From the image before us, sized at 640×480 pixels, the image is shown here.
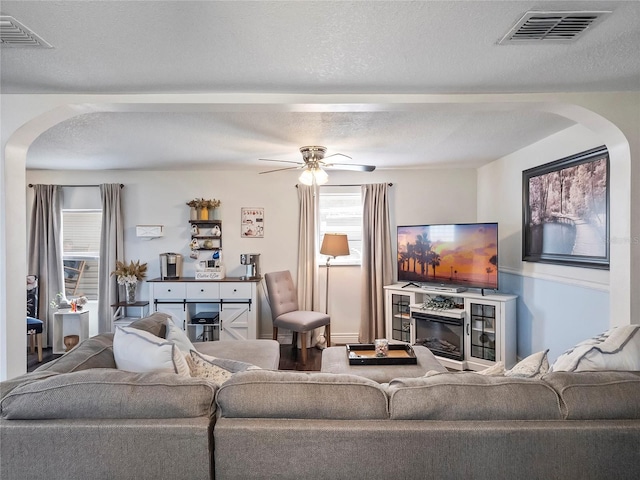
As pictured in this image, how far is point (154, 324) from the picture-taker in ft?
8.38

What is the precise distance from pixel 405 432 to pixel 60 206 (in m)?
5.36

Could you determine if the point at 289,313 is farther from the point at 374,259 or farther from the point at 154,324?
the point at 154,324

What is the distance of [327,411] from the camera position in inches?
51.8

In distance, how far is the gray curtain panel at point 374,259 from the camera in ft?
16.0

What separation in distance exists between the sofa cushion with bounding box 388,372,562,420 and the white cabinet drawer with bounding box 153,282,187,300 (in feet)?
12.5

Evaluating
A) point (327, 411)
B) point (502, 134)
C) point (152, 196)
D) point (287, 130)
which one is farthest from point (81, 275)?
point (502, 134)

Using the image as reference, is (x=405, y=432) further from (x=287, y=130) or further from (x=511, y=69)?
(x=287, y=130)

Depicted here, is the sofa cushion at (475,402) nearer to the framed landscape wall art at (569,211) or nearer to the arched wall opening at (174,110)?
the arched wall opening at (174,110)

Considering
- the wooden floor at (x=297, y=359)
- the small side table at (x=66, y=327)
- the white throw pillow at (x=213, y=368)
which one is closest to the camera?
the white throw pillow at (x=213, y=368)

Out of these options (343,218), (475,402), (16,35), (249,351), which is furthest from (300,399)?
(343,218)

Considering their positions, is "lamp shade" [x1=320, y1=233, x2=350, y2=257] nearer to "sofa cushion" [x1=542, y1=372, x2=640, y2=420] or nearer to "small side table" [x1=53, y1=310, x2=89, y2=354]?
"small side table" [x1=53, y1=310, x2=89, y2=354]

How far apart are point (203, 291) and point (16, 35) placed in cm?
335

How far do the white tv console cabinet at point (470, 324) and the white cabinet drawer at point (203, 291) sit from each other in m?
2.27

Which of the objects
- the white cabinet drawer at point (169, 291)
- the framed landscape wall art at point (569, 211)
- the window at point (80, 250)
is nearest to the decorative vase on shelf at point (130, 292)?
the white cabinet drawer at point (169, 291)
